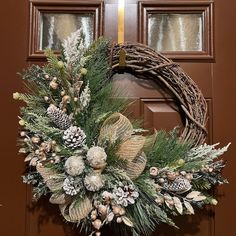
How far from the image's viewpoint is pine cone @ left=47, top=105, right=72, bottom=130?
1080mm

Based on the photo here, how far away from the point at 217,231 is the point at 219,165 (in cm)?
21

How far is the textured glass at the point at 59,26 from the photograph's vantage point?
1318mm

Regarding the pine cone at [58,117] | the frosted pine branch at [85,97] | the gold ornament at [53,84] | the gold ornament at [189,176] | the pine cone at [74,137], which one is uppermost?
the gold ornament at [53,84]

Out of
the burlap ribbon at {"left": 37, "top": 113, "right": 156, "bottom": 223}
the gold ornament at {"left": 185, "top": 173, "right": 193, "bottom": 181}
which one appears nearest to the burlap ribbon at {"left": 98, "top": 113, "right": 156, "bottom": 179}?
the burlap ribbon at {"left": 37, "top": 113, "right": 156, "bottom": 223}

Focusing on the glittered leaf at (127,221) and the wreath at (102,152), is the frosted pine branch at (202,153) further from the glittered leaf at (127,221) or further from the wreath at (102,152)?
the glittered leaf at (127,221)

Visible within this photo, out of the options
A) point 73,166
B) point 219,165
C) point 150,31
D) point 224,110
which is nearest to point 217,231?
point 219,165

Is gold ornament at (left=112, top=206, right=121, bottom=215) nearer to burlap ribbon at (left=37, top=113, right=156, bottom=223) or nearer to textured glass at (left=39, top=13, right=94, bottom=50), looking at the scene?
burlap ribbon at (left=37, top=113, right=156, bottom=223)

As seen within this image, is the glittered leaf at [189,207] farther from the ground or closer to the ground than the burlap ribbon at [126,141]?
closer to the ground

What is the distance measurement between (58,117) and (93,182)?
18 cm

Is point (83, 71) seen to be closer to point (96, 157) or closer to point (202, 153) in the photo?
point (96, 157)

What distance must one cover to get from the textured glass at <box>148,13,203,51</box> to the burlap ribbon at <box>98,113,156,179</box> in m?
0.33

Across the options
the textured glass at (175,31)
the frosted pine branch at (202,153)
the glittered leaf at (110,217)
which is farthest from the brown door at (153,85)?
the glittered leaf at (110,217)

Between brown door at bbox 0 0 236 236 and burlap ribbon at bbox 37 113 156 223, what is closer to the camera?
burlap ribbon at bbox 37 113 156 223

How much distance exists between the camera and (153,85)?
1.28 m
